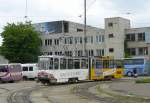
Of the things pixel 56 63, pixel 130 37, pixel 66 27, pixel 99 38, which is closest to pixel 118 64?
pixel 56 63

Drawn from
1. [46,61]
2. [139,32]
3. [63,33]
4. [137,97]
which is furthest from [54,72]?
[63,33]

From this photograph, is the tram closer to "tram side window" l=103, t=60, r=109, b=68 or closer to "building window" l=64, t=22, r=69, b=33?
"tram side window" l=103, t=60, r=109, b=68

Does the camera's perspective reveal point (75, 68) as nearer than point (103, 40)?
Yes

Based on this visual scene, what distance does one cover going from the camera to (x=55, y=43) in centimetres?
10262

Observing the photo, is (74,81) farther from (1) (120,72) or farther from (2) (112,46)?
(2) (112,46)

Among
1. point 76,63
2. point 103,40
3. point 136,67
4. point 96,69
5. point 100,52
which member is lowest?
point 136,67

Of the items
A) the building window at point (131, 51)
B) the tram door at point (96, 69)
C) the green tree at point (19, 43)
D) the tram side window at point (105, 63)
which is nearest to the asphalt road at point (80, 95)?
the tram door at point (96, 69)

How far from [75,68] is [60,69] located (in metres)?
3.00

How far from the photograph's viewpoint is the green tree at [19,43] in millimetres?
92875

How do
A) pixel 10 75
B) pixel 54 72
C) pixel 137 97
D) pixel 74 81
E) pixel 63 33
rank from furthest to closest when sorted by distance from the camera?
pixel 63 33 < pixel 10 75 < pixel 74 81 < pixel 54 72 < pixel 137 97

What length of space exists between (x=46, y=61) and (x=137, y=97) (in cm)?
1980

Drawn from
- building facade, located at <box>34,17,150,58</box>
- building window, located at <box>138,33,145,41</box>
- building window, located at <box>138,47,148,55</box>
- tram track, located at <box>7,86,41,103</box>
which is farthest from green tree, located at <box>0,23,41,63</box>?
tram track, located at <box>7,86,41,103</box>

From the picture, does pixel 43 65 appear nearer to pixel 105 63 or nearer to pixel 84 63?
pixel 84 63

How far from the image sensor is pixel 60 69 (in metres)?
43.1
